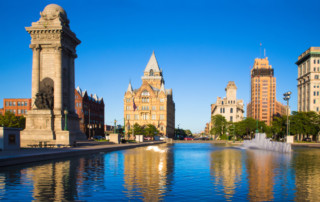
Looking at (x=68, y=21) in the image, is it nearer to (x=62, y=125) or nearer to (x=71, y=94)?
(x=71, y=94)

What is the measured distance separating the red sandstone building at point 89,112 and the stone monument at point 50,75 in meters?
55.0

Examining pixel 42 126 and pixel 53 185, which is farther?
pixel 42 126

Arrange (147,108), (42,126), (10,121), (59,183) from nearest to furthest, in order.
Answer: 1. (59,183)
2. (42,126)
3. (10,121)
4. (147,108)

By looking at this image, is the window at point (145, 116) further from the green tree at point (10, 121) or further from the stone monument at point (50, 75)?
the stone monument at point (50, 75)

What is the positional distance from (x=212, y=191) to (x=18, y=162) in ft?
52.6

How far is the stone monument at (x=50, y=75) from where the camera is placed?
50438 mm

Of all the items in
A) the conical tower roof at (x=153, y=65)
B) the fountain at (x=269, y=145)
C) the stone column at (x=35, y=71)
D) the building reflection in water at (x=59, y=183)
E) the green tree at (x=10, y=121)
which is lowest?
the fountain at (x=269, y=145)

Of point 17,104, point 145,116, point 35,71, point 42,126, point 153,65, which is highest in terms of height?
point 153,65

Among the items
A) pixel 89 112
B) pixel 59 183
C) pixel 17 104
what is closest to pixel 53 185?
pixel 59 183

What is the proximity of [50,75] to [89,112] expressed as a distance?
71.8m

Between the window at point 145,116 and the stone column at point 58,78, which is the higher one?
the stone column at point 58,78

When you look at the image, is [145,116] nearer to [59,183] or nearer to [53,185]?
[59,183]

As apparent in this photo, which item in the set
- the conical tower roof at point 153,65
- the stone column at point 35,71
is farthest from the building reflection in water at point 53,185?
the conical tower roof at point 153,65

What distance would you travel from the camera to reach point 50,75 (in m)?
53.4
